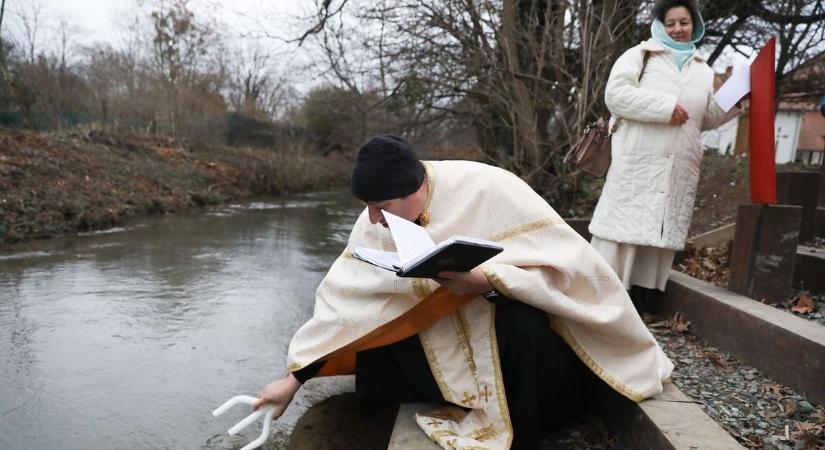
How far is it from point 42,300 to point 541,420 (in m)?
3.73

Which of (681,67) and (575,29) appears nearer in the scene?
(681,67)

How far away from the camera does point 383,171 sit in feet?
6.15

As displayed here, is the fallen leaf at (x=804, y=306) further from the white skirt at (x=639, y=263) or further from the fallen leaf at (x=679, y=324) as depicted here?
the white skirt at (x=639, y=263)

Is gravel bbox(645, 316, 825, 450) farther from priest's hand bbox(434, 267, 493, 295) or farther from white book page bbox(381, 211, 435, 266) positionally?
white book page bbox(381, 211, 435, 266)

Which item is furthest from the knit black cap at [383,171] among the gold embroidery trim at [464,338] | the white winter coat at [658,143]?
the white winter coat at [658,143]

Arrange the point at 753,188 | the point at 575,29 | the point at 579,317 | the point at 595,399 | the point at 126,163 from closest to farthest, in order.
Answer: the point at 579,317
the point at 595,399
the point at 753,188
the point at 575,29
the point at 126,163

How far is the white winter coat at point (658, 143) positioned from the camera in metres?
3.01

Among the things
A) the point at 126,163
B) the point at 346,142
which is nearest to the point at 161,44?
the point at 126,163

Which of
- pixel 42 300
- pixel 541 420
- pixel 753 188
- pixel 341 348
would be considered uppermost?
pixel 753 188

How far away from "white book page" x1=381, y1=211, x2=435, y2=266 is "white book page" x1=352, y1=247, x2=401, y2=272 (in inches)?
2.4

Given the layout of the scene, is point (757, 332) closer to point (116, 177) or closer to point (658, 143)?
point (658, 143)

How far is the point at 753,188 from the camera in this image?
2.84 metres

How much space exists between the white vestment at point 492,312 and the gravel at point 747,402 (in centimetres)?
26

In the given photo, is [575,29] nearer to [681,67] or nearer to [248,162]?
[681,67]
